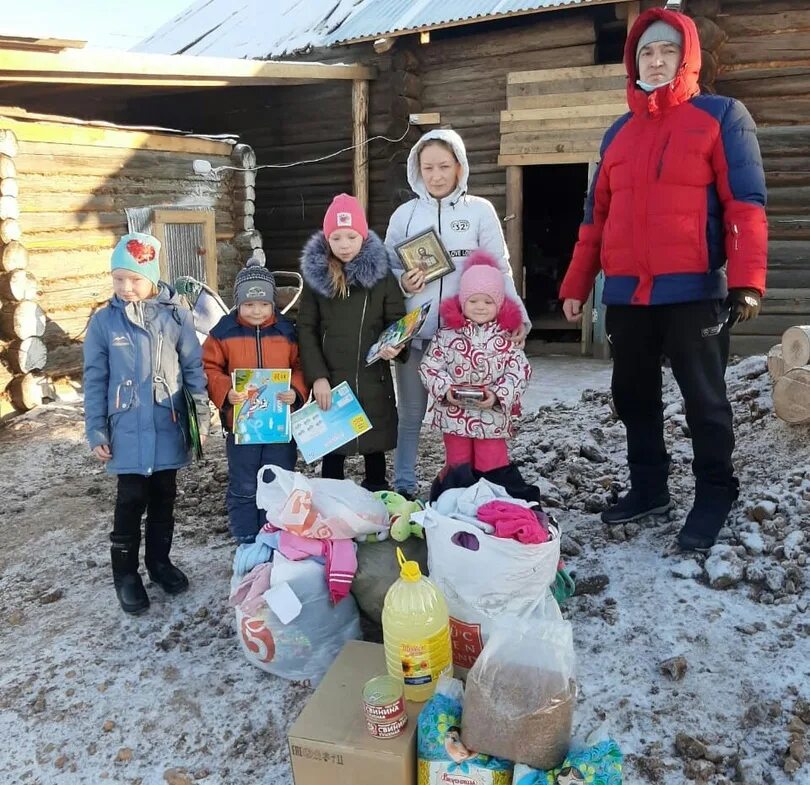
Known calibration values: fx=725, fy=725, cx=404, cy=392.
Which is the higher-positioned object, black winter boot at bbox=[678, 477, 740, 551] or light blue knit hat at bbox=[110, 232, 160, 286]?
light blue knit hat at bbox=[110, 232, 160, 286]

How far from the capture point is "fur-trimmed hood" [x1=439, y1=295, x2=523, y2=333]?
137 inches

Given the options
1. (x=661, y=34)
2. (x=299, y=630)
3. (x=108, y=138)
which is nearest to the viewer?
(x=299, y=630)

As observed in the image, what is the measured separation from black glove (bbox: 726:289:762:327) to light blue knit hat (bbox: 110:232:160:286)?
247 centimetres

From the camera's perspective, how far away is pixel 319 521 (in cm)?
274

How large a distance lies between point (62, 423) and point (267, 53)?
20.6 ft

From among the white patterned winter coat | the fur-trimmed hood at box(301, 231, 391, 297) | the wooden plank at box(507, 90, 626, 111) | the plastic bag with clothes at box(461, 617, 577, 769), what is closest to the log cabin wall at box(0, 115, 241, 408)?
the wooden plank at box(507, 90, 626, 111)

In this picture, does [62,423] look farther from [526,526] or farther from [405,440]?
[526,526]

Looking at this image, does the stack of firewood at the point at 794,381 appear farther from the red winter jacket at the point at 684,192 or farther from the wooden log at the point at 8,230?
the wooden log at the point at 8,230

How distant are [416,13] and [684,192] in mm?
6826

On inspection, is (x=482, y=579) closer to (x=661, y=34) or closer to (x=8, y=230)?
(x=661, y=34)

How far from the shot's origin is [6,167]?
640cm

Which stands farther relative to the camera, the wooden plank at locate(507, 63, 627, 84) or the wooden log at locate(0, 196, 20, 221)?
the wooden plank at locate(507, 63, 627, 84)

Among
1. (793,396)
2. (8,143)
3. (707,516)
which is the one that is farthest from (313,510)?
(8,143)

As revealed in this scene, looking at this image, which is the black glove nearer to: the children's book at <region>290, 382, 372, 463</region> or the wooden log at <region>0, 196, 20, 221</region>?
the children's book at <region>290, 382, 372, 463</region>
